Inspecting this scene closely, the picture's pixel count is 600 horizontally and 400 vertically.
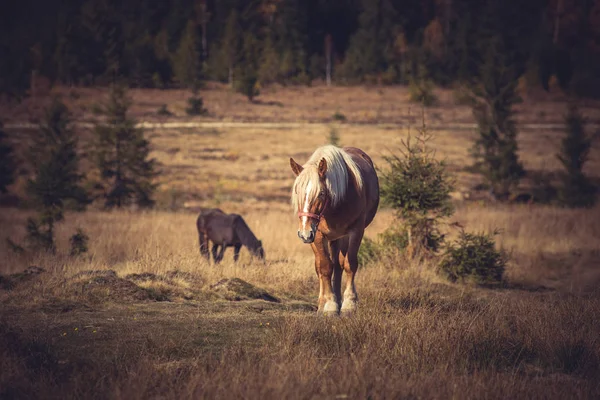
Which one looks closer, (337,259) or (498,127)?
(337,259)

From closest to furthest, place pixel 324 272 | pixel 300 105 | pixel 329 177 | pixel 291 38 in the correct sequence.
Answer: pixel 329 177 → pixel 324 272 → pixel 300 105 → pixel 291 38

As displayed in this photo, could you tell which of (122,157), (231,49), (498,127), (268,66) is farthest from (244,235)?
(231,49)

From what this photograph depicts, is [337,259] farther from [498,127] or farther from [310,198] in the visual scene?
[498,127]

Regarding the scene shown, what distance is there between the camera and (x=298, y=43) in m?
90.9

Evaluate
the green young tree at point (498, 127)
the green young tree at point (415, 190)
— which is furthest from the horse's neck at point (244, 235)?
the green young tree at point (498, 127)

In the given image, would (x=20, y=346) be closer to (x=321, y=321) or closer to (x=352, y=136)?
(x=321, y=321)

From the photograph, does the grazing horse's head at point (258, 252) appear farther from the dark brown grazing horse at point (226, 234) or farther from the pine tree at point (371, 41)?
the pine tree at point (371, 41)

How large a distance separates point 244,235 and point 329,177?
32.5 feet

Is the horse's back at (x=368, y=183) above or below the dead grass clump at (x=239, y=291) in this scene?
above

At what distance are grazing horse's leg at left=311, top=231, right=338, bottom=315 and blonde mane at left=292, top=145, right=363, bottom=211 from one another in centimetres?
68

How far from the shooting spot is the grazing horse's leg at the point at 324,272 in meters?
9.45

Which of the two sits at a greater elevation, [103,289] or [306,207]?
[306,207]

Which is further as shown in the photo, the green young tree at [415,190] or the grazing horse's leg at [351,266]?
the green young tree at [415,190]

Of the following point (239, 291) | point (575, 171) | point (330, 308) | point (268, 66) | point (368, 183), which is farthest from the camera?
point (268, 66)
